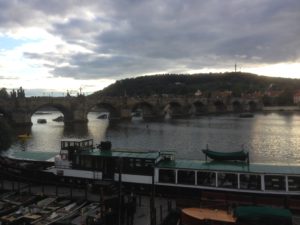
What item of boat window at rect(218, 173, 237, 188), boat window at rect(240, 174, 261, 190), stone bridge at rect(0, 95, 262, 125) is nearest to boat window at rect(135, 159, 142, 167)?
boat window at rect(218, 173, 237, 188)

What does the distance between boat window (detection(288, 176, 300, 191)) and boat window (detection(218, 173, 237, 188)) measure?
12.8 feet

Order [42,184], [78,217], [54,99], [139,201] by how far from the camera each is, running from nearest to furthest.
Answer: [78,217], [139,201], [42,184], [54,99]

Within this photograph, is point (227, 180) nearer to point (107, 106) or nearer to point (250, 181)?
point (250, 181)

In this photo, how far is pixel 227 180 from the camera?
29.4 m

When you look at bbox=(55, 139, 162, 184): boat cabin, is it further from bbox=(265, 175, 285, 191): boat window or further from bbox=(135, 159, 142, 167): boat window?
bbox=(265, 175, 285, 191): boat window

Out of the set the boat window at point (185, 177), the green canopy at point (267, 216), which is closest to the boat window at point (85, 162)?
the boat window at point (185, 177)

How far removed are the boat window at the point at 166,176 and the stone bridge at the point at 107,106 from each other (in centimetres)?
9238

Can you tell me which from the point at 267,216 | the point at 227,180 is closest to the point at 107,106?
the point at 227,180

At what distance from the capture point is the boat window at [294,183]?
27641 mm

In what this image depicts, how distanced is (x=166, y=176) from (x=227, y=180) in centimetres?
487

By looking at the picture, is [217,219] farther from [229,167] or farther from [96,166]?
[96,166]

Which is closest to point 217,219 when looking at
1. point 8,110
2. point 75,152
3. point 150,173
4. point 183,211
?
point 183,211

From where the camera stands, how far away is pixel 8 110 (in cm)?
11425

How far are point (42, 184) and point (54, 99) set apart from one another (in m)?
93.2
